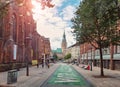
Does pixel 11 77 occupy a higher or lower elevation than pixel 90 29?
lower

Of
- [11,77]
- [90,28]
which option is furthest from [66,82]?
[90,28]

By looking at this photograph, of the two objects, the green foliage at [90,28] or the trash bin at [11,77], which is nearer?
the trash bin at [11,77]

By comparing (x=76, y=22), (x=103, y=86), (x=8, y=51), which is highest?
(x=76, y=22)

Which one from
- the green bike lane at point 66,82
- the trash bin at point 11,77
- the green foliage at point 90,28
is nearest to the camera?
the trash bin at point 11,77

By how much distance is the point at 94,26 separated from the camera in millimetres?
32656

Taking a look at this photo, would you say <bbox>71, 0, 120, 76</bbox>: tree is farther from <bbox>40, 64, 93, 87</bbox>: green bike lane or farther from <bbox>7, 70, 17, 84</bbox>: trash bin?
<bbox>7, 70, 17, 84</bbox>: trash bin

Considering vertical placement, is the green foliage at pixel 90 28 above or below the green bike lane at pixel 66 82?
above

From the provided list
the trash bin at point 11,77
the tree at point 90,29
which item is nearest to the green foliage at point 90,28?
the tree at point 90,29

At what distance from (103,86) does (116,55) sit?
1421 inches

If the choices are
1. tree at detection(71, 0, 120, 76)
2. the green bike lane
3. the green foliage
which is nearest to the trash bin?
the green bike lane

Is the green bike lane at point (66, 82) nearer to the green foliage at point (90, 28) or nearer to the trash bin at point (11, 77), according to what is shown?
the trash bin at point (11, 77)

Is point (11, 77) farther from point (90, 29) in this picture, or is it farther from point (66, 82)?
point (90, 29)

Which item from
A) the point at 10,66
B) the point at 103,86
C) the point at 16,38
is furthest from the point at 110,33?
the point at 16,38

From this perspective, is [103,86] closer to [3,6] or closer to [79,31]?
[3,6]
